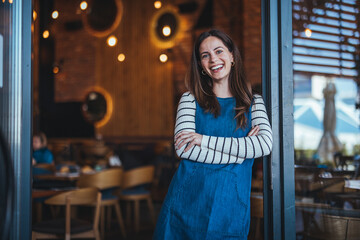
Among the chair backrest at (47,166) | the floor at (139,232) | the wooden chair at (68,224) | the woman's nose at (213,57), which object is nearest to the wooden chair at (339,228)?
the woman's nose at (213,57)

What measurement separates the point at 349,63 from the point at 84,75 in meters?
7.49

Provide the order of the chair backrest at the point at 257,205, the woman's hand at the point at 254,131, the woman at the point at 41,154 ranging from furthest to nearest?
the woman at the point at 41,154
the chair backrest at the point at 257,205
the woman's hand at the point at 254,131

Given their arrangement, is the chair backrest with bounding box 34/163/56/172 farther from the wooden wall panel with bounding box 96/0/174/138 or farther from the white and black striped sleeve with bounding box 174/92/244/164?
the white and black striped sleeve with bounding box 174/92/244/164

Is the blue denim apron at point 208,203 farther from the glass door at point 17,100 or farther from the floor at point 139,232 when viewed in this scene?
the floor at point 139,232

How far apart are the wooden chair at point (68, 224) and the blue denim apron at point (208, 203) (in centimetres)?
161

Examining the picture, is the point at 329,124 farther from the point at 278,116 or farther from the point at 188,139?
the point at 188,139

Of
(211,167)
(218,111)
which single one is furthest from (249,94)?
(211,167)

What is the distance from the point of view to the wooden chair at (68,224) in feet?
10.5

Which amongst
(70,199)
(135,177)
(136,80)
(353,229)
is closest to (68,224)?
(70,199)

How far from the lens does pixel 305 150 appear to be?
552cm

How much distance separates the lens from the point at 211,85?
6.82 feet

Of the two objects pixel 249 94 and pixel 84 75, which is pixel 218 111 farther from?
pixel 84 75

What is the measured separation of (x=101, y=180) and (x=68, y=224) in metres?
1.28

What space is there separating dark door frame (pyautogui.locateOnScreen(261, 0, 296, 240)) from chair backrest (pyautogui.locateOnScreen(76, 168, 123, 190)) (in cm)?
272
